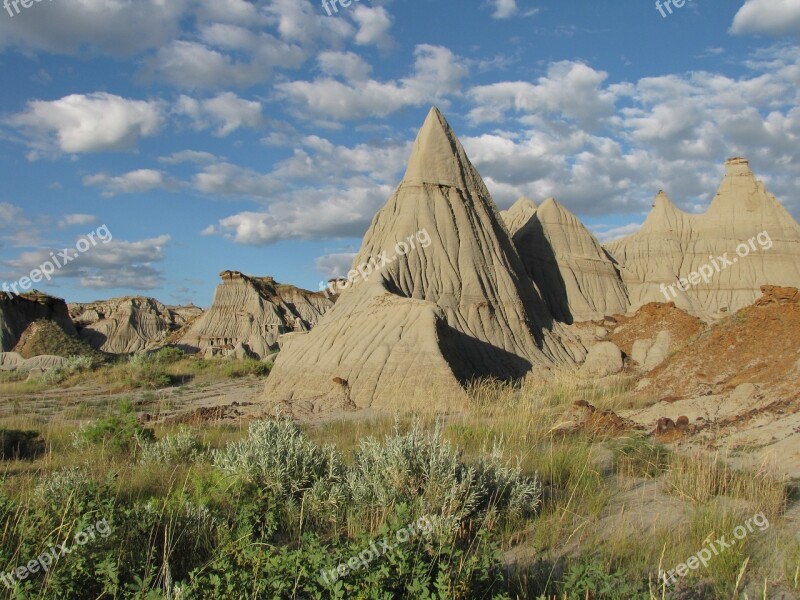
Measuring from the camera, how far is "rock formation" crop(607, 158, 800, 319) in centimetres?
4678

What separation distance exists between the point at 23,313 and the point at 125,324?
26.0m

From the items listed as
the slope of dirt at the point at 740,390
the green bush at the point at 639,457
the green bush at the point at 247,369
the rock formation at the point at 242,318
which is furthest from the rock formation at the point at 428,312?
the rock formation at the point at 242,318

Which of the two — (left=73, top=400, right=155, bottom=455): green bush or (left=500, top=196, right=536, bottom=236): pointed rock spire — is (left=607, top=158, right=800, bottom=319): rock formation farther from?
(left=73, top=400, right=155, bottom=455): green bush

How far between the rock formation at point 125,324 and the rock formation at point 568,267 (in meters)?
39.5

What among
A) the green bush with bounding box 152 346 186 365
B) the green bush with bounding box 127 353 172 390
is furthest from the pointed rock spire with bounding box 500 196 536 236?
the green bush with bounding box 127 353 172 390

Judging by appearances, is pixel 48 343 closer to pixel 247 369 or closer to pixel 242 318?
pixel 247 369

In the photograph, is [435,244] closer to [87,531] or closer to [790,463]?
[790,463]

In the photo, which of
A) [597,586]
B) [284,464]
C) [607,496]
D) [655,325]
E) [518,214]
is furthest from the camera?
[518,214]

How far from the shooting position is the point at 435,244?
1021 inches

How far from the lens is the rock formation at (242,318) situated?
183 ft

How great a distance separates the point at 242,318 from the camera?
5931 cm

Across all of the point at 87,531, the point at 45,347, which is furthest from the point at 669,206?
the point at 87,531

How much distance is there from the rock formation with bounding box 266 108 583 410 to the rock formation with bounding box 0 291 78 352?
26.4 metres

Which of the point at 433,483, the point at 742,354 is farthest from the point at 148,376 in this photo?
the point at 433,483
